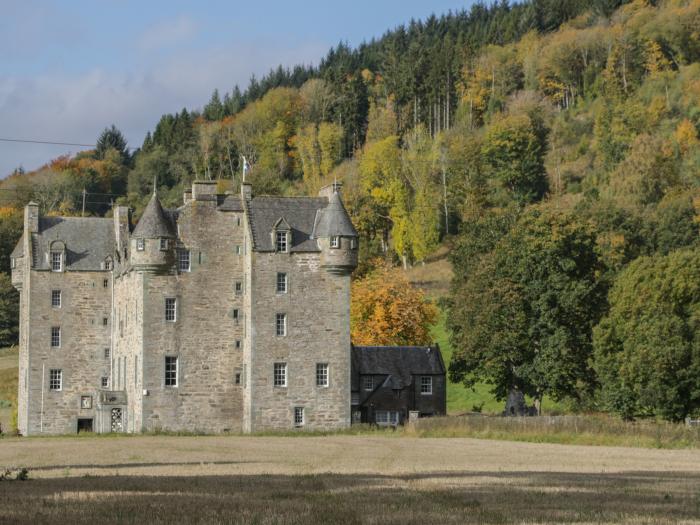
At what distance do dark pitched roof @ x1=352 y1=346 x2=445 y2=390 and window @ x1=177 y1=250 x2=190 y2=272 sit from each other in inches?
499

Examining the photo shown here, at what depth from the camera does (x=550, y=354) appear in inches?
2899

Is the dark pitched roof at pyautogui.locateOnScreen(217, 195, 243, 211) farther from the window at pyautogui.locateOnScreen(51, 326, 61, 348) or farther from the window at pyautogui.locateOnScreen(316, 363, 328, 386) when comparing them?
the window at pyautogui.locateOnScreen(51, 326, 61, 348)

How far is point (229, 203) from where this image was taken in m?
76.9

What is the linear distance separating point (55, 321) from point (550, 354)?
3326 cm

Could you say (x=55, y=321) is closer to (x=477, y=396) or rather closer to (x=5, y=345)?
(x=477, y=396)

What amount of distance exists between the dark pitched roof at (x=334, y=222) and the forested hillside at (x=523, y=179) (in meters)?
8.47

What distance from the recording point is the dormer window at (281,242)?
75.6 m

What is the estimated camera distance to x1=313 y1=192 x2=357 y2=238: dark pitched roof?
75.4 m

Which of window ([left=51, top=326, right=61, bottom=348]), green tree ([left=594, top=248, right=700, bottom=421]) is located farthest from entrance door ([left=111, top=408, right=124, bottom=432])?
green tree ([left=594, top=248, right=700, bottom=421])

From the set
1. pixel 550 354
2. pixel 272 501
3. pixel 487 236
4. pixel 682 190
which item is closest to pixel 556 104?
pixel 682 190

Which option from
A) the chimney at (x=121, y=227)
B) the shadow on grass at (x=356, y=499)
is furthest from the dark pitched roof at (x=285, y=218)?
the shadow on grass at (x=356, y=499)

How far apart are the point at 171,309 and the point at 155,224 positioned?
492cm

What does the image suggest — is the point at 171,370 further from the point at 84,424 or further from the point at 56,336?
the point at 56,336

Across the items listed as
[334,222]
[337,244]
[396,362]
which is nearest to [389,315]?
[396,362]
